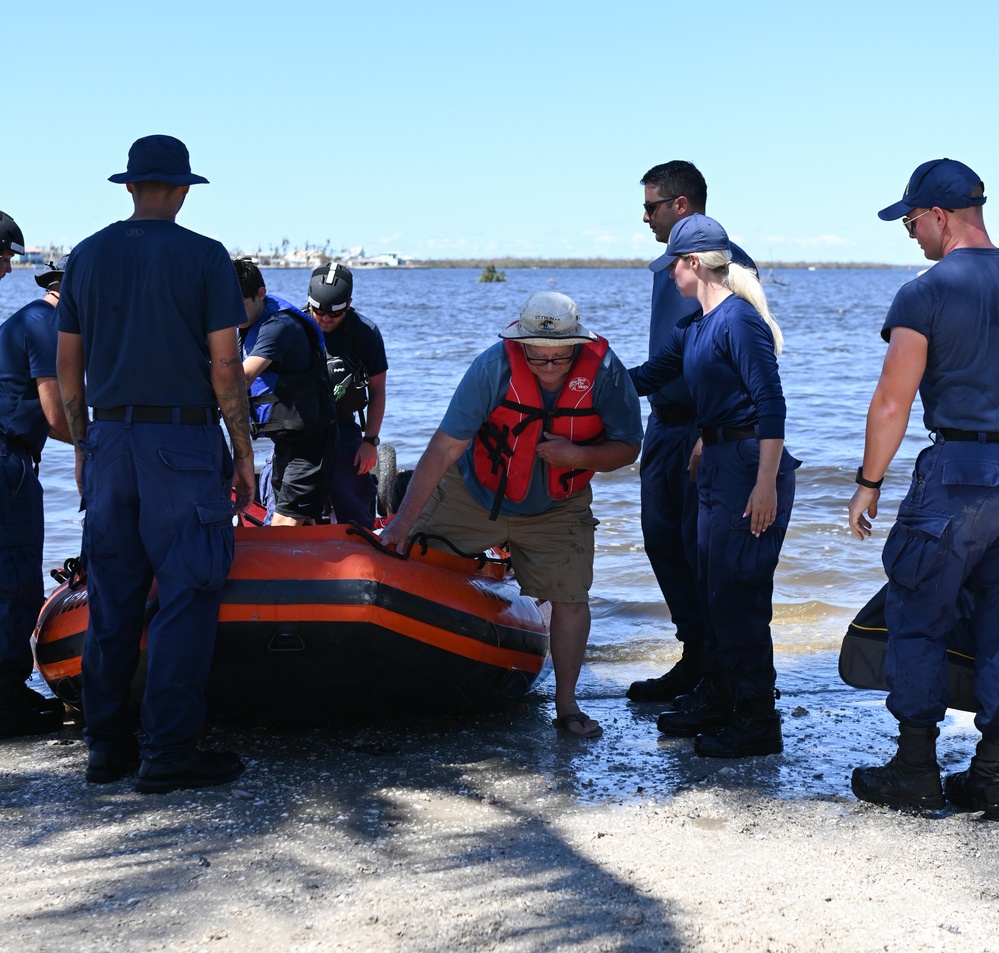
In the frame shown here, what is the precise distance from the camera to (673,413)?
4.91 meters

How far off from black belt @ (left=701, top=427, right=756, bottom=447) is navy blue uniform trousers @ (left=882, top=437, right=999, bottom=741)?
0.63 metres

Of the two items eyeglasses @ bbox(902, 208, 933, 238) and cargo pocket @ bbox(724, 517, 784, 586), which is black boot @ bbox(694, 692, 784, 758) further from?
eyeglasses @ bbox(902, 208, 933, 238)

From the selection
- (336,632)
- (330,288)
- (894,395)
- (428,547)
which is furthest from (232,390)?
(330,288)

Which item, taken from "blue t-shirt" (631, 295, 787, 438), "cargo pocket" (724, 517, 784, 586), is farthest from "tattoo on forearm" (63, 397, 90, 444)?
"cargo pocket" (724, 517, 784, 586)

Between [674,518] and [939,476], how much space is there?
1.51 metres

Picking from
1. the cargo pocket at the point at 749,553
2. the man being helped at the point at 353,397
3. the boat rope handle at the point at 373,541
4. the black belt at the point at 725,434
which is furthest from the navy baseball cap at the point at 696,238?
the man being helped at the point at 353,397

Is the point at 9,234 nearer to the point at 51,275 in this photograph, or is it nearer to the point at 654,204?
the point at 51,275

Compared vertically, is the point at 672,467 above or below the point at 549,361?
below

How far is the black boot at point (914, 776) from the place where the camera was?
377cm

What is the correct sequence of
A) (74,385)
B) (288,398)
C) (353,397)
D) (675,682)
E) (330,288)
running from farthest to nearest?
(353,397) → (330,288) → (288,398) → (675,682) → (74,385)

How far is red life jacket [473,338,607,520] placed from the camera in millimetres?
4340

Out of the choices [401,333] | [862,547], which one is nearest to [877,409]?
[862,547]

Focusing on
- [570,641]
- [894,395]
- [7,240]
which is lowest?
[570,641]

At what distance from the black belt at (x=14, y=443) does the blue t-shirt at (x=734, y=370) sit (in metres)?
2.43
